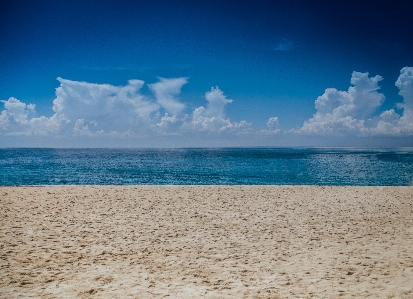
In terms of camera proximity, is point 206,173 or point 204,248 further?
point 206,173

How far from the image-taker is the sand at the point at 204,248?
6.02 meters

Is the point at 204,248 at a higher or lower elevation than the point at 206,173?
higher

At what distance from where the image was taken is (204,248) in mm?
8523

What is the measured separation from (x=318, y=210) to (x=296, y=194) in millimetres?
4547

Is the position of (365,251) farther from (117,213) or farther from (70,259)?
(117,213)

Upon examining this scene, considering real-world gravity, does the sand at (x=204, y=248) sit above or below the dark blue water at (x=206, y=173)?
above

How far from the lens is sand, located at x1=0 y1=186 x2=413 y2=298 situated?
6.02 meters

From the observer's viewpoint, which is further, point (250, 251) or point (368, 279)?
point (250, 251)

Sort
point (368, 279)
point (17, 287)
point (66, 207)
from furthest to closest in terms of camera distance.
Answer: point (66, 207) → point (368, 279) → point (17, 287)

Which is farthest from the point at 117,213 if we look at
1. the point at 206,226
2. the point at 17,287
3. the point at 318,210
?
the point at 318,210

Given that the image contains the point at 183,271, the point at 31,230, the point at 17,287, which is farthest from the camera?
the point at 31,230

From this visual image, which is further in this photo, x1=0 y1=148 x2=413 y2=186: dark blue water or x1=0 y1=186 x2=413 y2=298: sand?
x1=0 y1=148 x2=413 y2=186: dark blue water

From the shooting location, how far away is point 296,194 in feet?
60.4

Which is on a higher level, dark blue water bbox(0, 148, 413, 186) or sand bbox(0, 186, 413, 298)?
sand bbox(0, 186, 413, 298)
